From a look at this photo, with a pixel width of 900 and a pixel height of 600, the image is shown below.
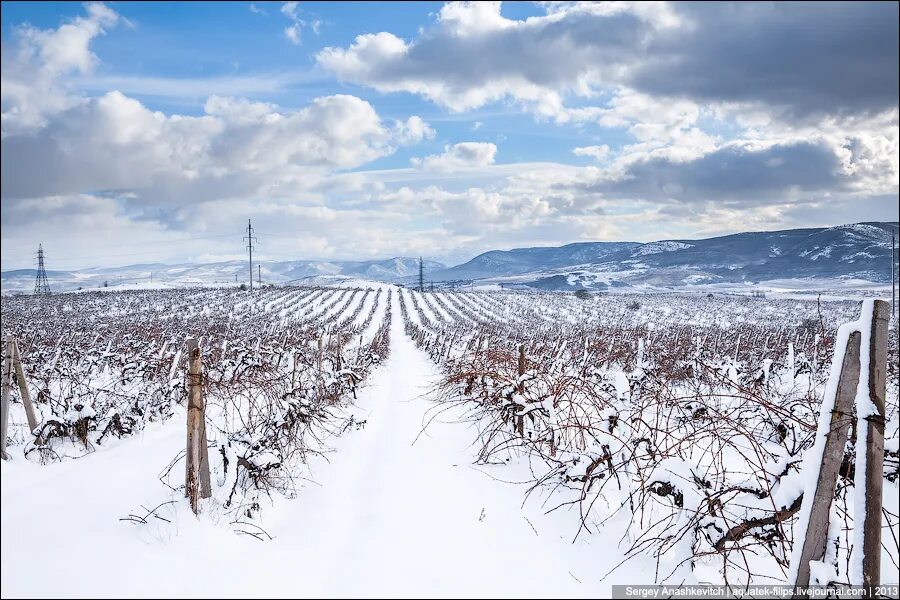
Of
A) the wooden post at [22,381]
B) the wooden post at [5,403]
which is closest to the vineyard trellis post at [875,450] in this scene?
the wooden post at [5,403]

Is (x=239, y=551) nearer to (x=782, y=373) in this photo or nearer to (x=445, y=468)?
(x=445, y=468)

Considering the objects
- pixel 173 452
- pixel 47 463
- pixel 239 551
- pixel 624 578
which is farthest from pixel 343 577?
pixel 47 463

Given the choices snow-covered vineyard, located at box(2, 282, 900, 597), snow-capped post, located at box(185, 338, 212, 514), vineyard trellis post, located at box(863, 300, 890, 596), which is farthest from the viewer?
snow-capped post, located at box(185, 338, 212, 514)

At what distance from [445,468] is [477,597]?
2.63 m

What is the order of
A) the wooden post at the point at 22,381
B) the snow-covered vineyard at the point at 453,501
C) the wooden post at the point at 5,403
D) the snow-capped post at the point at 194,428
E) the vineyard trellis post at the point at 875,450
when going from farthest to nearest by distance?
the wooden post at the point at 22,381, the wooden post at the point at 5,403, the snow-capped post at the point at 194,428, the snow-covered vineyard at the point at 453,501, the vineyard trellis post at the point at 875,450

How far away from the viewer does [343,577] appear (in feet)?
11.5

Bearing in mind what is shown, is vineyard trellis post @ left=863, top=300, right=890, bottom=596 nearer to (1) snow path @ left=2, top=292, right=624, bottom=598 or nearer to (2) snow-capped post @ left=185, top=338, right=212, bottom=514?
(1) snow path @ left=2, top=292, right=624, bottom=598

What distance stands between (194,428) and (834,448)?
4.47m

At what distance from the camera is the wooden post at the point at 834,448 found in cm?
238

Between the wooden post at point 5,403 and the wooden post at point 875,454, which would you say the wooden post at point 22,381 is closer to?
the wooden post at point 5,403

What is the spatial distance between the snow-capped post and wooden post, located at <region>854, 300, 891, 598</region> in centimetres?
448

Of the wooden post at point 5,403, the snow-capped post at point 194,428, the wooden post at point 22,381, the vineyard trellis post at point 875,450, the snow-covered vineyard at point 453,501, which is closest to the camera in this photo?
the vineyard trellis post at point 875,450

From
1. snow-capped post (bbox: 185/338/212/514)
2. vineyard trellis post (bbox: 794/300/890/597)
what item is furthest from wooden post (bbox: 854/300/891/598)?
snow-capped post (bbox: 185/338/212/514)

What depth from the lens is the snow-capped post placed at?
14.0 feet
